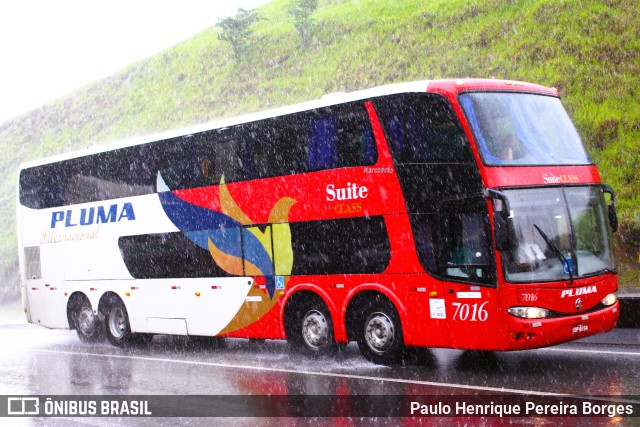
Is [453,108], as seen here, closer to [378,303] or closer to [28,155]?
[378,303]

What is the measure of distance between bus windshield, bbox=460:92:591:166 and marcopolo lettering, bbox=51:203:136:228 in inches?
327

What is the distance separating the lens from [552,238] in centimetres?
1142

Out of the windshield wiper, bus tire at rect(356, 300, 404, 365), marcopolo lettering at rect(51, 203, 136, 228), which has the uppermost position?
marcopolo lettering at rect(51, 203, 136, 228)

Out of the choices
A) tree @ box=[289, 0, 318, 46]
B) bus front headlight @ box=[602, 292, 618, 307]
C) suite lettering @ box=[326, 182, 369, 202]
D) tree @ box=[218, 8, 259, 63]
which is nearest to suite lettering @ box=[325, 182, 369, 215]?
suite lettering @ box=[326, 182, 369, 202]

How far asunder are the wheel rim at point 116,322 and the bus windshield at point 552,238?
985cm

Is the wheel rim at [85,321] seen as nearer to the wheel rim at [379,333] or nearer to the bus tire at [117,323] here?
the bus tire at [117,323]

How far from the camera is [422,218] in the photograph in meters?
12.3

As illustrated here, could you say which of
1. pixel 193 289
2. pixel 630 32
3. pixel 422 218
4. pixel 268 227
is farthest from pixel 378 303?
pixel 630 32

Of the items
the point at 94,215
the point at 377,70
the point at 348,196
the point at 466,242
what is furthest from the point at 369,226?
the point at 377,70

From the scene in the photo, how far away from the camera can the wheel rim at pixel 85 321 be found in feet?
62.4

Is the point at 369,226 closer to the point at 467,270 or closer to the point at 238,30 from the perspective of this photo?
the point at 467,270

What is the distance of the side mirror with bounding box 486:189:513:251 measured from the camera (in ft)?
36.1

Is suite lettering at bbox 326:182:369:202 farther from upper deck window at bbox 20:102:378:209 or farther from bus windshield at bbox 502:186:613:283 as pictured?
bus windshield at bbox 502:186:613:283

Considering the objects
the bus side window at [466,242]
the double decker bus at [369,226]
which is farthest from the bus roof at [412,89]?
the bus side window at [466,242]
